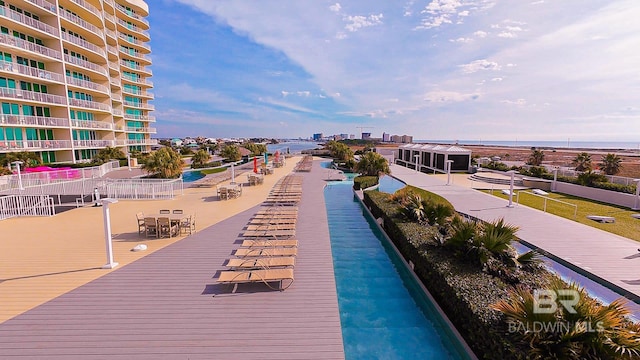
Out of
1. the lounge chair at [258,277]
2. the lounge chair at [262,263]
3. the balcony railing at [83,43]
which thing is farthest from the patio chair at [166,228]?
the balcony railing at [83,43]

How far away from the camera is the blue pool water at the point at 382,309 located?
446 centimetres

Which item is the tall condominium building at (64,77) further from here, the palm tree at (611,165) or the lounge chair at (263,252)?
the palm tree at (611,165)

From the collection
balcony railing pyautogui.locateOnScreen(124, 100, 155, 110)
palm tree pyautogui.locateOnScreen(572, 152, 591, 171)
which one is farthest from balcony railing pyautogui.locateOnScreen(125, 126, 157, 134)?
palm tree pyautogui.locateOnScreen(572, 152, 591, 171)

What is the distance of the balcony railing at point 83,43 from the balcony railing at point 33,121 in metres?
7.58

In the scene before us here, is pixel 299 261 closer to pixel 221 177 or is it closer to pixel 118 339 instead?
pixel 118 339

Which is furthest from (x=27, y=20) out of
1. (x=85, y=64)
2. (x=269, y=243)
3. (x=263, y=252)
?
(x=263, y=252)

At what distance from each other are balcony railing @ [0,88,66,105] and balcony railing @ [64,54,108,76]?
13.1ft

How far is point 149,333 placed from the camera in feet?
14.7

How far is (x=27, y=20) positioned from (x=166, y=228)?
87.1 ft

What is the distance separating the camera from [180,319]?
4.82 m

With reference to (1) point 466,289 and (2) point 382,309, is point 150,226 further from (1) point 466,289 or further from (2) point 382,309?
(1) point 466,289

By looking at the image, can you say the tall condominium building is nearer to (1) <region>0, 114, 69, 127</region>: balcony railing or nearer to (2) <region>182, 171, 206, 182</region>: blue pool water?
(1) <region>0, 114, 69, 127</region>: balcony railing

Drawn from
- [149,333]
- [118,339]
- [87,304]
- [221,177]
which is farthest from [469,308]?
[221,177]

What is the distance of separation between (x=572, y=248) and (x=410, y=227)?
4650mm
